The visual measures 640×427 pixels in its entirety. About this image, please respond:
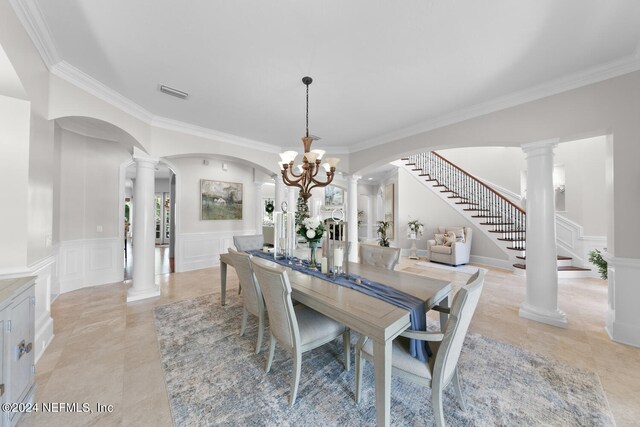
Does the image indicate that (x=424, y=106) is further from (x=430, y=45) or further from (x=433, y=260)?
(x=433, y=260)

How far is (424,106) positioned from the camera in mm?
3186

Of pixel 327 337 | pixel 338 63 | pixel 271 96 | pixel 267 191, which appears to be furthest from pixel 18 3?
pixel 267 191

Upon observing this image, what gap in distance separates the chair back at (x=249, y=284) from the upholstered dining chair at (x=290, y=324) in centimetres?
33

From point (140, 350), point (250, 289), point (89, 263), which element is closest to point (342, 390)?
point (250, 289)

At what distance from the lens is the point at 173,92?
2.78 metres

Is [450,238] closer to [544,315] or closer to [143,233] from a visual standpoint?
[544,315]

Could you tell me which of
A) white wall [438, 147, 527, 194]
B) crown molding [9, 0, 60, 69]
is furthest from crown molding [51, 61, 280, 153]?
white wall [438, 147, 527, 194]

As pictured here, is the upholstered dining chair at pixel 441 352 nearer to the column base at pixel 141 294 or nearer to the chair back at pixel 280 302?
the chair back at pixel 280 302

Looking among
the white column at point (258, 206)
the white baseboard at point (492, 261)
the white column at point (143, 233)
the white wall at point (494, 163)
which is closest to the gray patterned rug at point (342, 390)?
the white column at point (143, 233)

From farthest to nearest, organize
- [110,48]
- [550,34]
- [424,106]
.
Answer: [424,106] → [110,48] → [550,34]

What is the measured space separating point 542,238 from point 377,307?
Result: 8.73ft

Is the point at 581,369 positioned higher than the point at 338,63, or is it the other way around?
the point at 338,63

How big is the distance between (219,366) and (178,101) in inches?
123

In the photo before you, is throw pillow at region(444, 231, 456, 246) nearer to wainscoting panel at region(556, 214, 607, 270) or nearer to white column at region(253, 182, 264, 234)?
wainscoting panel at region(556, 214, 607, 270)
